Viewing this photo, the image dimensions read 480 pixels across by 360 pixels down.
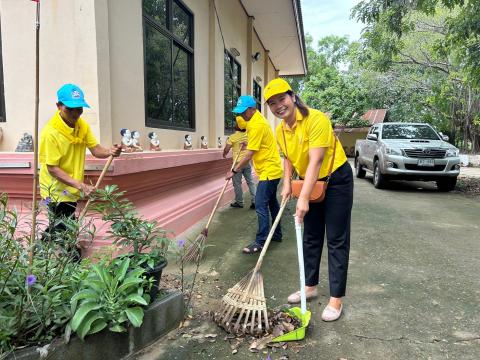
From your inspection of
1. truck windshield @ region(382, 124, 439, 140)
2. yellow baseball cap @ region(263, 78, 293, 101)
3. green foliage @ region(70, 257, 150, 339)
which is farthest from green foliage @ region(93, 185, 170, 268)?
truck windshield @ region(382, 124, 439, 140)

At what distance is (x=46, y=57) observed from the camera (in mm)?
3369

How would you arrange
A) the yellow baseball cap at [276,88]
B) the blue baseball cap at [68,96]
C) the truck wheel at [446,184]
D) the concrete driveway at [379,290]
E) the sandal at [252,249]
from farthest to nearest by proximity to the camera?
the truck wheel at [446,184] < the sandal at [252,249] < the blue baseball cap at [68,96] < the yellow baseball cap at [276,88] < the concrete driveway at [379,290]

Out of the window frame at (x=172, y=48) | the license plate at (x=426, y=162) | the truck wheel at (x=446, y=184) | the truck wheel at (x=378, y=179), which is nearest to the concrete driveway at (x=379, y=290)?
the window frame at (x=172, y=48)

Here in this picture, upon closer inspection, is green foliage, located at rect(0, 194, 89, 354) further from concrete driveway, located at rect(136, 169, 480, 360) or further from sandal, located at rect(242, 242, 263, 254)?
sandal, located at rect(242, 242, 263, 254)

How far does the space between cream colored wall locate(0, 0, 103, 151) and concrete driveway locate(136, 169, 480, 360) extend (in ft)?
6.50

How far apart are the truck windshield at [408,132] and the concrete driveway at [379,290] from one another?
3.80m

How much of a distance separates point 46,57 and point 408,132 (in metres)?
8.74

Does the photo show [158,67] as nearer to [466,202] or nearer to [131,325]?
[131,325]

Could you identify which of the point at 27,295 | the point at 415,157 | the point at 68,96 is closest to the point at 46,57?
the point at 68,96

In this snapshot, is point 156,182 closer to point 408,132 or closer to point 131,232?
point 131,232

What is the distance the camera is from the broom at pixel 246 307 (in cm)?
244

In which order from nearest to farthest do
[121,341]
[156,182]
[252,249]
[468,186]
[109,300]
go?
1. [109,300]
2. [121,341]
3. [252,249]
4. [156,182]
5. [468,186]

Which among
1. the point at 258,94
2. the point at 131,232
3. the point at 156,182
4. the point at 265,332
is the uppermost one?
the point at 258,94

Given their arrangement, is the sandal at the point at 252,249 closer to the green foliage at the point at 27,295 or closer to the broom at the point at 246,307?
the broom at the point at 246,307
